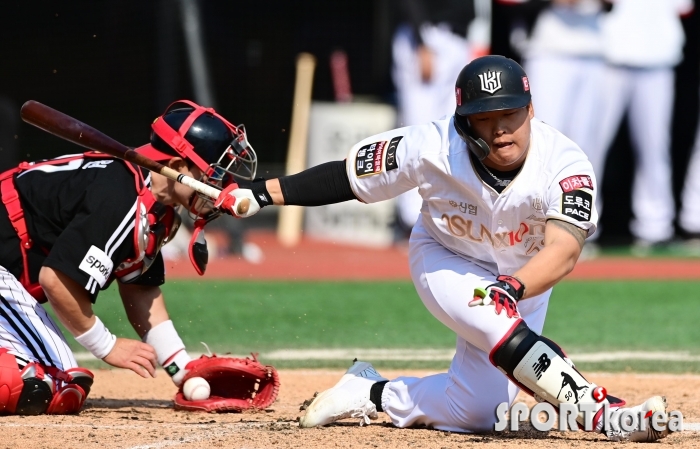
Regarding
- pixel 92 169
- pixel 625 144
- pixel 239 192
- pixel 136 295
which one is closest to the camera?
pixel 239 192

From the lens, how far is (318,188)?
421cm

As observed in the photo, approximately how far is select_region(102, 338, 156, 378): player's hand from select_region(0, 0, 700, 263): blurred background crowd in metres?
8.16

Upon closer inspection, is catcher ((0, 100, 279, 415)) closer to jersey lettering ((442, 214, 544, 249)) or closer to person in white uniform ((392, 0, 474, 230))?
jersey lettering ((442, 214, 544, 249))

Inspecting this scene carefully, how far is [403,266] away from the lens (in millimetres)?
11727

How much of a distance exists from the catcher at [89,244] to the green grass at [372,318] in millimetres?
2008

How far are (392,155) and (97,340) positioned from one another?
1.55 metres

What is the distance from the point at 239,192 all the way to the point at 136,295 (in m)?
1.14

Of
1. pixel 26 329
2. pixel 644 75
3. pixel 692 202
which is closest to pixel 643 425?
pixel 26 329

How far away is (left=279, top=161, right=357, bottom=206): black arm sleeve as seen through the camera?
4199mm

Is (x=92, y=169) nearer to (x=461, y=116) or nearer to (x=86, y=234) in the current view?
(x=86, y=234)

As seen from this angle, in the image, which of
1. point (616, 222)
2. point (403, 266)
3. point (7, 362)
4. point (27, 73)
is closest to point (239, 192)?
point (7, 362)

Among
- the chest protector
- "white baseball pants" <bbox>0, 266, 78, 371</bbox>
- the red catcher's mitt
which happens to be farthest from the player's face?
"white baseball pants" <bbox>0, 266, 78, 371</bbox>

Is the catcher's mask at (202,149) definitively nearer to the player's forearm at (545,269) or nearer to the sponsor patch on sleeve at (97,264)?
the sponsor patch on sleeve at (97,264)

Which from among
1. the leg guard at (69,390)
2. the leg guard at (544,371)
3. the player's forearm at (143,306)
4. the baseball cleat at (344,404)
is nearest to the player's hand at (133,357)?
the leg guard at (69,390)
